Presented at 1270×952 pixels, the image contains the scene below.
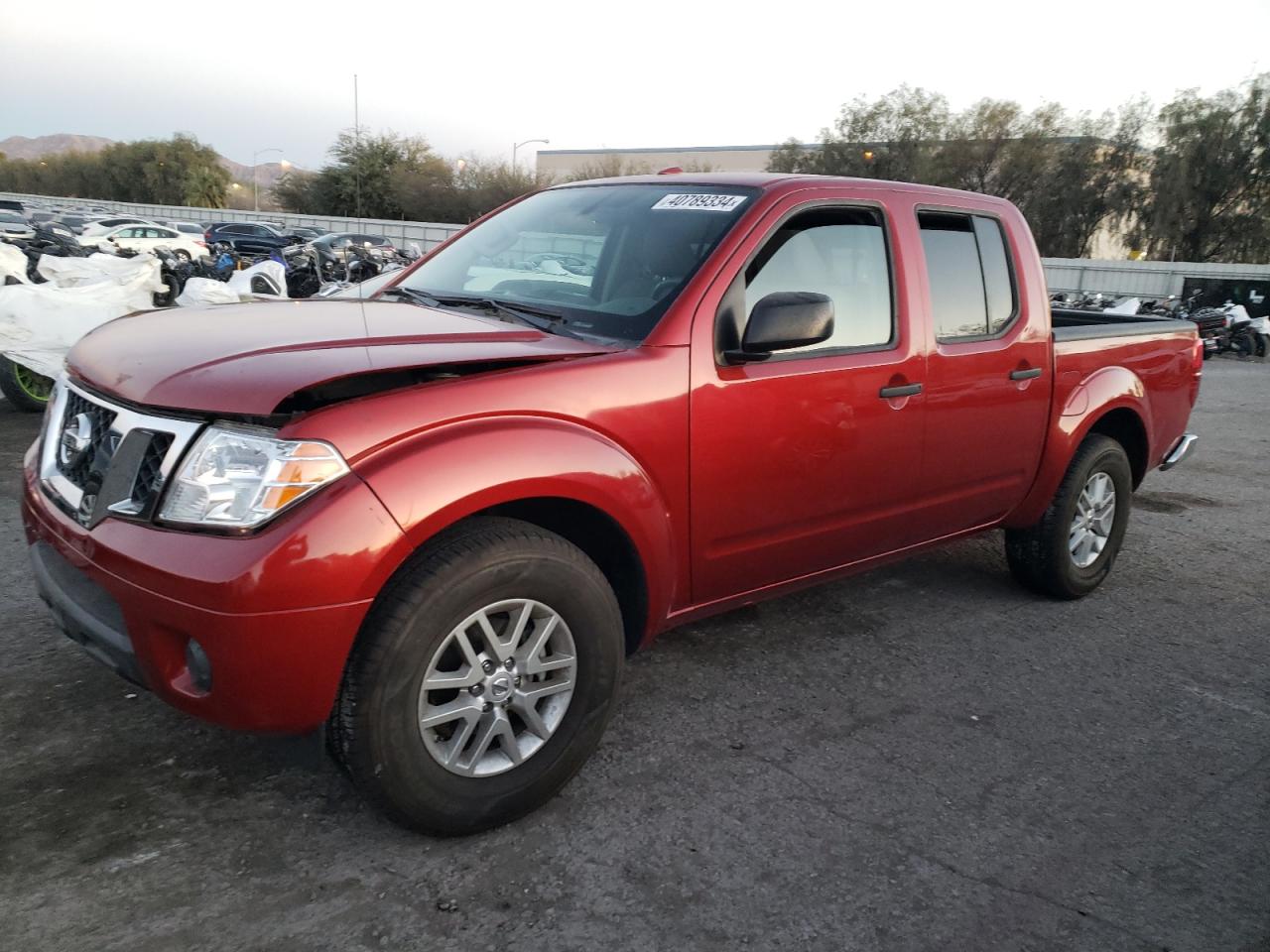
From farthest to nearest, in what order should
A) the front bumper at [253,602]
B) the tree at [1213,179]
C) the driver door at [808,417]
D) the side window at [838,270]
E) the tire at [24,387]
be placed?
the tree at [1213,179] < the tire at [24,387] < the side window at [838,270] < the driver door at [808,417] < the front bumper at [253,602]

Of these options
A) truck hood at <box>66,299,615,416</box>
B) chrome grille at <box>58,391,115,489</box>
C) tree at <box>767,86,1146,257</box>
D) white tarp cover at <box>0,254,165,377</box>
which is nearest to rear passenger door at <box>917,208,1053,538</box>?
truck hood at <box>66,299,615,416</box>

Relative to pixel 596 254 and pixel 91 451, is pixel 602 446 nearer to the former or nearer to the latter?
pixel 596 254

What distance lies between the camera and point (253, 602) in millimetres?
2184

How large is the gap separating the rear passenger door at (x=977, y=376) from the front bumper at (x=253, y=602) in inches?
91.6

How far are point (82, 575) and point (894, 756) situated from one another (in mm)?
2458

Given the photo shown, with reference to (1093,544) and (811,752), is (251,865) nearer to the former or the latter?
(811,752)

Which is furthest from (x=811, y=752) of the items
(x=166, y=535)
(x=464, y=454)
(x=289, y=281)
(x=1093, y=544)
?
(x=289, y=281)

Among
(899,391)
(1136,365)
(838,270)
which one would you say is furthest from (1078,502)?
(838,270)

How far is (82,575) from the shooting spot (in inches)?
98.3

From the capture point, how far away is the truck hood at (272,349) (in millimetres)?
2342

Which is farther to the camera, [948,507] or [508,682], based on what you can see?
[948,507]

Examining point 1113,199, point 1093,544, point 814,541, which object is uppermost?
point 1113,199

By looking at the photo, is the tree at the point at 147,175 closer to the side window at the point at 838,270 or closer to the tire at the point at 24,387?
the tire at the point at 24,387

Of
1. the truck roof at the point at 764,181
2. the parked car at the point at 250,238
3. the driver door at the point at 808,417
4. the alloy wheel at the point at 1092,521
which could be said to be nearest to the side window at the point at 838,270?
the driver door at the point at 808,417
